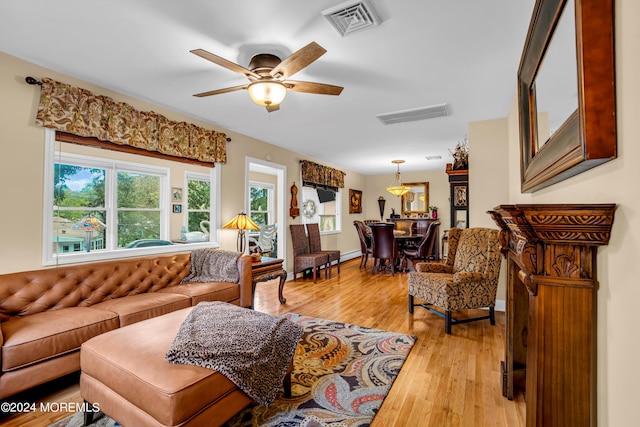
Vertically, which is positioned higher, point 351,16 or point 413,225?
point 351,16

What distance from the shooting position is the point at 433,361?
2436 millimetres

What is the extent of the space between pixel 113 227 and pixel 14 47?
2067 millimetres

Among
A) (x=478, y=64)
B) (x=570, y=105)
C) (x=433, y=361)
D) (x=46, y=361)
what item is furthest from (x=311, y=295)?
(x=570, y=105)

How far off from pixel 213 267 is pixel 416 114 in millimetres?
3035

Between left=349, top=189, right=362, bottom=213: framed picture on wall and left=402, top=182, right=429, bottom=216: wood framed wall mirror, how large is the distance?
4.17ft

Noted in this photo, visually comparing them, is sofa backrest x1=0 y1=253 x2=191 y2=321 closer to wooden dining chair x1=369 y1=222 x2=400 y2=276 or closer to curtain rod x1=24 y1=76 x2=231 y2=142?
curtain rod x1=24 y1=76 x2=231 y2=142

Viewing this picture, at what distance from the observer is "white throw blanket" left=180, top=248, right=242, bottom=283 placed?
11.1 feet

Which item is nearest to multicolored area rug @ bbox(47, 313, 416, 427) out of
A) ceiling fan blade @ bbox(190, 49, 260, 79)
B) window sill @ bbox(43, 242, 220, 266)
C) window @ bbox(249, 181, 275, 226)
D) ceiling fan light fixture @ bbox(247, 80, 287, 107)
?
window sill @ bbox(43, 242, 220, 266)

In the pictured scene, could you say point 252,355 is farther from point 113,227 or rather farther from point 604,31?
point 113,227

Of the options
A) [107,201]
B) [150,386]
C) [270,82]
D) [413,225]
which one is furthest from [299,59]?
[413,225]

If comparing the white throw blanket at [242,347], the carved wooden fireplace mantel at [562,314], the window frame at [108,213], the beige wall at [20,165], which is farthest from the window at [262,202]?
the carved wooden fireplace mantel at [562,314]

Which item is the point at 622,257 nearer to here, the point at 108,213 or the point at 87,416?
the point at 87,416

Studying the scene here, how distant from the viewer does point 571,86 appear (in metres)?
0.97

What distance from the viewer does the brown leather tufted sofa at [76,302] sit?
6.04 feet
